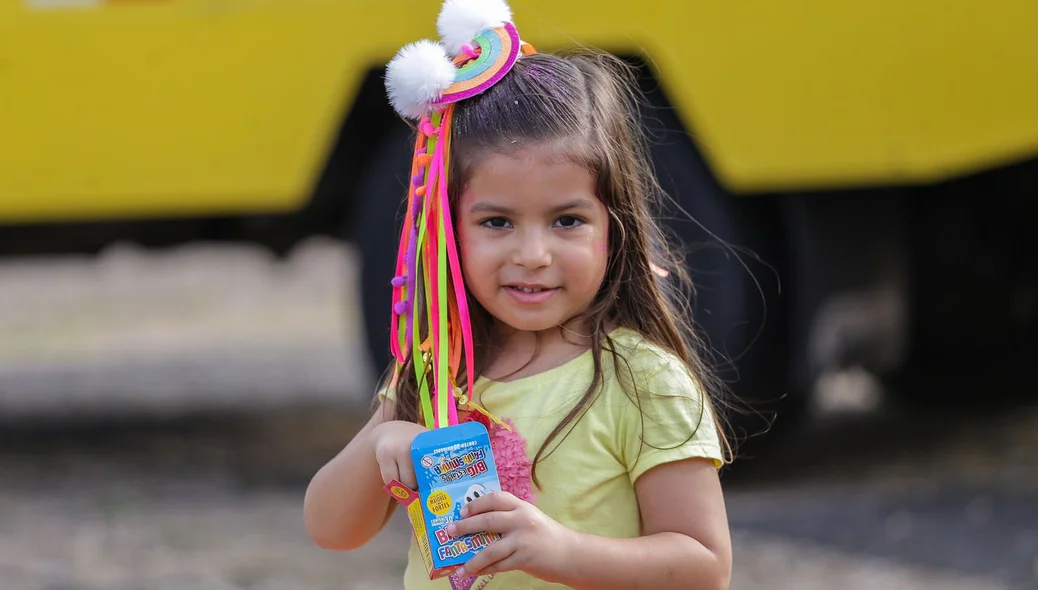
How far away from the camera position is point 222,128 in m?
3.95

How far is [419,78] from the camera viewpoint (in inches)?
62.2

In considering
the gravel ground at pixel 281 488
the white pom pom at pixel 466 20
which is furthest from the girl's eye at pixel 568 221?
the gravel ground at pixel 281 488

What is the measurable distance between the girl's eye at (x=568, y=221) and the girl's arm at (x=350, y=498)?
12.3 inches

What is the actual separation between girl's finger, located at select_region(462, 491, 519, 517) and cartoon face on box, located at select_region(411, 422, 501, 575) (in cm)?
2

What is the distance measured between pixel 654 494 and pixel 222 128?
268 cm

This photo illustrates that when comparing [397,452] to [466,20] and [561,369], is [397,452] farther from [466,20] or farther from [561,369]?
[466,20]

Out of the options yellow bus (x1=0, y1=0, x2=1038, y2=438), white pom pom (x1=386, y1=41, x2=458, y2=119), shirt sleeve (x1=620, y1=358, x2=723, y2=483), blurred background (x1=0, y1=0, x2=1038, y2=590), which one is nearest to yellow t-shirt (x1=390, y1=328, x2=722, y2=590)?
shirt sleeve (x1=620, y1=358, x2=723, y2=483)

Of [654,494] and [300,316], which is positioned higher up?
[300,316]

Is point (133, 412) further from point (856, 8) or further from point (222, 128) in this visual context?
point (856, 8)

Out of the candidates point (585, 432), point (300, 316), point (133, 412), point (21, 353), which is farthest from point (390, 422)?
point (300, 316)

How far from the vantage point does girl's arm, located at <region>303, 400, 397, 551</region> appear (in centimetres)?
161

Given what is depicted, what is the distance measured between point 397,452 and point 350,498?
159mm

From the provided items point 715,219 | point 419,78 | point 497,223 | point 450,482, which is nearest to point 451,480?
point 450,482

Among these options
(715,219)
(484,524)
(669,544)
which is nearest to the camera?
(484,524)
